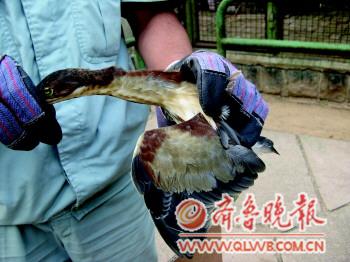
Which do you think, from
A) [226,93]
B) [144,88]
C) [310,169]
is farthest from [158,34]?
[310,169]

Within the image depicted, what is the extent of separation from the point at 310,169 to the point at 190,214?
195cm

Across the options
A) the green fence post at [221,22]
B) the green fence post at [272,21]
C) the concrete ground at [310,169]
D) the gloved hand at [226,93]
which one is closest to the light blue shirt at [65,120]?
the gloved hand at [226,93]

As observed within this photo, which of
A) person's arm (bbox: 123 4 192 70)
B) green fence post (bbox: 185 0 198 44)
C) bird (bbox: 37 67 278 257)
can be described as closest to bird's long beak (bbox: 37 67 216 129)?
bird (bbox: 37 67 278 257)

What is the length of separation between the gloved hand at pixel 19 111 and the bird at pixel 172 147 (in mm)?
40

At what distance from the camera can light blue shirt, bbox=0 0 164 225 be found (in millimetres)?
1113

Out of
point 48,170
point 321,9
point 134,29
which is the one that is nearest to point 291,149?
point 321,9

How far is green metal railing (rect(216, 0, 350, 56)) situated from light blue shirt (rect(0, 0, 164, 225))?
2.24 meters

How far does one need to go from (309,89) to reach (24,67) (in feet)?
9.24

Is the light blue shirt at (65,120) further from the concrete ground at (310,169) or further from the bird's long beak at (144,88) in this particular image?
the concrete ground at (310,169)

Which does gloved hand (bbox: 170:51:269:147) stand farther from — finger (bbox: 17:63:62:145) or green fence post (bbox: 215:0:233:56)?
green fence post (bbox: 215:0:233:56)

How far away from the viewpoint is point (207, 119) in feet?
3.56

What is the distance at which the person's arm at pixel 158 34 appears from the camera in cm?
129

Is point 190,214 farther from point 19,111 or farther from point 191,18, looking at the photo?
point 191,18

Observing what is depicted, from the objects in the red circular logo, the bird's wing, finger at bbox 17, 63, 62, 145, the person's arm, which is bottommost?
the red circular logo
